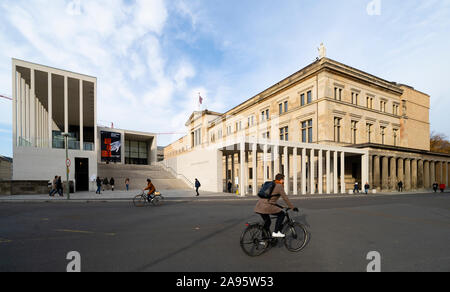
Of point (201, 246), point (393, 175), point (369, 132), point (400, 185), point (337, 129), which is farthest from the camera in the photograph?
point (369, 132)

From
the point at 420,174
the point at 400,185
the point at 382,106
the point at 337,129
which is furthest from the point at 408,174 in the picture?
the point at 337,129

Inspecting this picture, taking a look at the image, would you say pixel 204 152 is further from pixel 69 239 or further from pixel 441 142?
pixel 441 142

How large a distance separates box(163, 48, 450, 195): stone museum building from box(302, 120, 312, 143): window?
0.15 meters

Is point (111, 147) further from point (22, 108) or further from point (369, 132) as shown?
point (369, 132)

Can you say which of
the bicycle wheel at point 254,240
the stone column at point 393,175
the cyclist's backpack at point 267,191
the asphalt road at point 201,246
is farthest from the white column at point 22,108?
the stone column at point 393,175

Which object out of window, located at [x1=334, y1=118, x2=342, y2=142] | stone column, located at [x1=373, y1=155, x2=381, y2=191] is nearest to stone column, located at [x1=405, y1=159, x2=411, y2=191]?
stone column, located at [x1=373, y1=155, x2=381, y2=191]

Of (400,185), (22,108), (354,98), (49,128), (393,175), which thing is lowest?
(400,185)

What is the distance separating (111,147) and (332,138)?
4199 centimetres

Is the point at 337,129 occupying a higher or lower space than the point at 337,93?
lower

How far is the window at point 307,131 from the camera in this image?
112ft

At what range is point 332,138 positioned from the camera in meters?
31.3

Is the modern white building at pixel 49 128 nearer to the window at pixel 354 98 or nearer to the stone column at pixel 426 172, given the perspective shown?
the window at pixel 354 98

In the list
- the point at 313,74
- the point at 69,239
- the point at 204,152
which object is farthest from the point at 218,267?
the point at 313,74

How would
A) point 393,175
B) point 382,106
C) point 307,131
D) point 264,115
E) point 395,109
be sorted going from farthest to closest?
point 264,115 → point 395,109 → point 382,106 → point 307,131 → point 393,175
